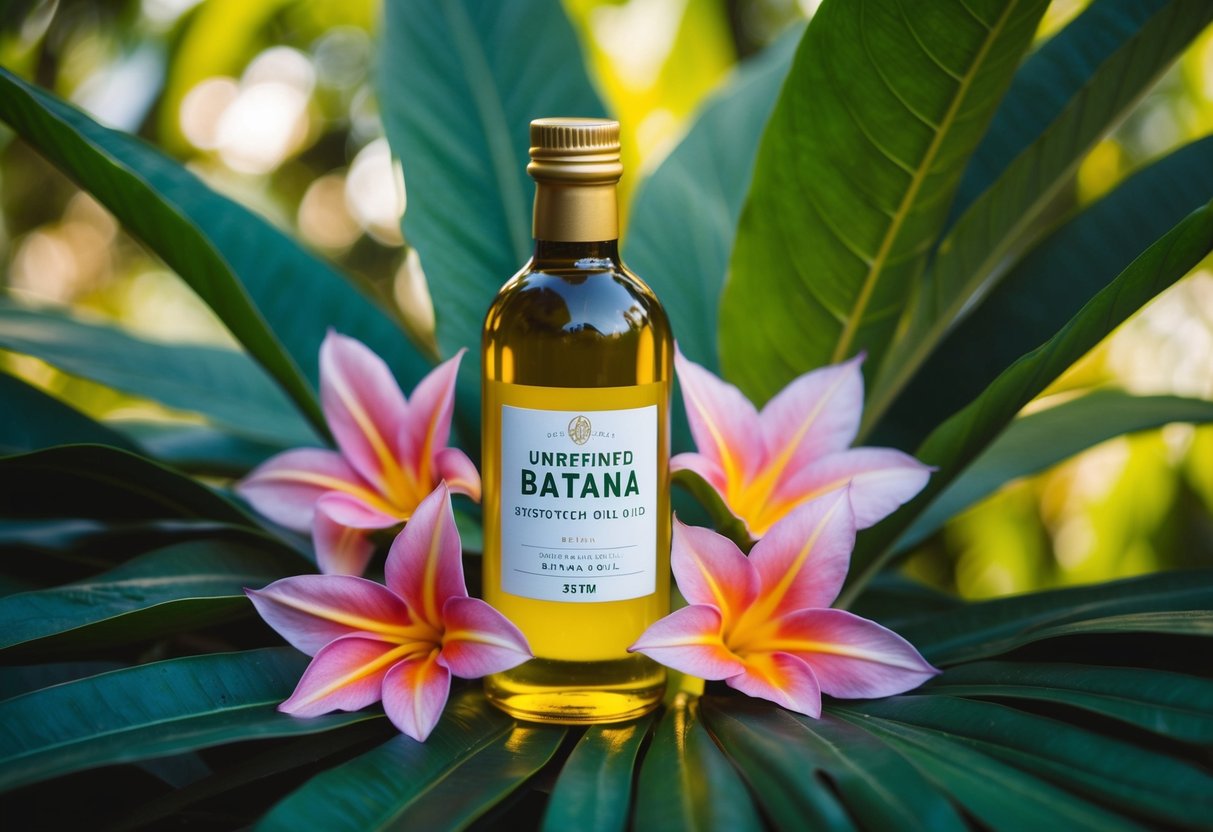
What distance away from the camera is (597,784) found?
493 mm

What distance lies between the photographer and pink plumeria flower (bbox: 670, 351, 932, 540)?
63 cm

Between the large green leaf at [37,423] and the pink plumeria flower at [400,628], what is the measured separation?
0.82ft

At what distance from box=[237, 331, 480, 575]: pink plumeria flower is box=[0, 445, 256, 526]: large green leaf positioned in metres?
0.03

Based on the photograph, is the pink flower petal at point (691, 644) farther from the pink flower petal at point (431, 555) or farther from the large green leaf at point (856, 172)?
the large green leaf at point (856, 172)

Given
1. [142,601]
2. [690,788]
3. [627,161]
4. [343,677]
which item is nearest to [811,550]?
[690,788]

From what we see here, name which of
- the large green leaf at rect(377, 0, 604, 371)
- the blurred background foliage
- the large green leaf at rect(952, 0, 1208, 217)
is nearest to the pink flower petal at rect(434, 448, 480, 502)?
the large green leaf at rect(377, 0, 604, 371)

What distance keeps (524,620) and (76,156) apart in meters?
0.36

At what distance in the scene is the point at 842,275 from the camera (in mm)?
689

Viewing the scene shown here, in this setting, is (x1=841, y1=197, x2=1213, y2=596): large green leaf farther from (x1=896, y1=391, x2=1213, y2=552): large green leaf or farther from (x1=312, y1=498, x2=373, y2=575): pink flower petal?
(x1=312, y1=498, x2=373, y2=575): pink flower petal

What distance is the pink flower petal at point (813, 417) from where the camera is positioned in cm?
65

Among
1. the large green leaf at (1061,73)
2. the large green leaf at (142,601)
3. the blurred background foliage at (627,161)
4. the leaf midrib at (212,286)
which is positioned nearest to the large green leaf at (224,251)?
the leaf midrib at (212,286)

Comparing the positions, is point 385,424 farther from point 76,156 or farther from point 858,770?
point 858,770

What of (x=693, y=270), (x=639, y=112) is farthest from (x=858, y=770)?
(x=639, y=112)

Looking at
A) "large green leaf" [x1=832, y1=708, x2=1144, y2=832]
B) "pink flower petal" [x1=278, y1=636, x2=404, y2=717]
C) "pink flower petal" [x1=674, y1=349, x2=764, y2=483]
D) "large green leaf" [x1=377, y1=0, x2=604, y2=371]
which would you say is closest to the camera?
"large green leaf" [x1=832, y1=708, x2=1144, y2=832]
